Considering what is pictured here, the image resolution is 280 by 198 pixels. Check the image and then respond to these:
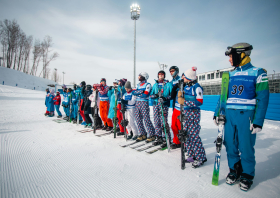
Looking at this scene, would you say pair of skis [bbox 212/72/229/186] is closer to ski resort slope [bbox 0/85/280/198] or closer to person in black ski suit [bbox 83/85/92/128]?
ski resort slope [bbox 0/85/280/198]

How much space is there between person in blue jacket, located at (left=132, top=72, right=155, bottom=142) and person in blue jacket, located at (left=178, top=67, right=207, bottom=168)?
1.44 metres

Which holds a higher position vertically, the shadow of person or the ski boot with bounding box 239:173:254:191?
the ski boot with bounding box 239:173:254:191

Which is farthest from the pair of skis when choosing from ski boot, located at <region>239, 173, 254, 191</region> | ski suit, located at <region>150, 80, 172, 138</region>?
ski suit, located at <region>150, 80, 172, 138</region>

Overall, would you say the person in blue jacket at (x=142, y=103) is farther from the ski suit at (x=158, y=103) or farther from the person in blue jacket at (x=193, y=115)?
the person in blue jacket at (x=193, y=115)

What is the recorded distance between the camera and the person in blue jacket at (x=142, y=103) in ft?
13.6

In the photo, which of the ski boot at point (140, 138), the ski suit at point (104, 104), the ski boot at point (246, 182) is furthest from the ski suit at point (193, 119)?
the ski suit at point (104, 104)

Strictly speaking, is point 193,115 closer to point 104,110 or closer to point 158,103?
point 158,103

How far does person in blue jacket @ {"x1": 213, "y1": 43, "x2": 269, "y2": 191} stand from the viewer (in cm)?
193

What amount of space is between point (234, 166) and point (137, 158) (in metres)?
1.84

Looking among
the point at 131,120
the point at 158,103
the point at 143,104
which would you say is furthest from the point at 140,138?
the point at 158,103

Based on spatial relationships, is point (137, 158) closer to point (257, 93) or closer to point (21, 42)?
point (257, 93)

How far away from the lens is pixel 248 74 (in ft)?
6.64

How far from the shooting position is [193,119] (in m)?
2.83

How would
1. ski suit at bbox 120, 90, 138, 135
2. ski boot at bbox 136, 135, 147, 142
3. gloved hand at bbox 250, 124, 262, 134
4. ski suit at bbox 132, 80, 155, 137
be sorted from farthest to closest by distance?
ski suit at bbox 120, 90, 138, 135
ski boot at bbox 136, 135, 147, 142
ski suit at bbox 132, 80, 155, 137
gloved hand at bbox 250, 124, 262, 134
